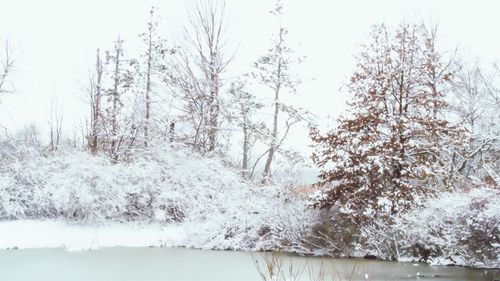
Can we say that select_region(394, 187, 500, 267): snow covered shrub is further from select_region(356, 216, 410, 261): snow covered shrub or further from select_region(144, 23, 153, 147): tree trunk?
select_region(144, 23, 153, 147): tree trunk

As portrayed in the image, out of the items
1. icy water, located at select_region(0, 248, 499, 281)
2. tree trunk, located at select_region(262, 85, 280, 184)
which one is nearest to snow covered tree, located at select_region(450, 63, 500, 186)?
tree trunk, located at select_region(262, 85, 280, 184)

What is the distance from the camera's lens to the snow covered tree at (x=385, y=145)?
51.0 ft

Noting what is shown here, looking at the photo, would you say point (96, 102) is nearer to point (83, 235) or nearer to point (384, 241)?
point (83, 235)

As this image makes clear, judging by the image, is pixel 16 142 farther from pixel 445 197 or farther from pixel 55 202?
pixel 445 197

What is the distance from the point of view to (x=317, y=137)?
55.1 feet

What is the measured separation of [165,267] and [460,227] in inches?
265

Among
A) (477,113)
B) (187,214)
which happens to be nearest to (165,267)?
(187,214)

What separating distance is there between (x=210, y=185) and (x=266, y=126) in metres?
6.01

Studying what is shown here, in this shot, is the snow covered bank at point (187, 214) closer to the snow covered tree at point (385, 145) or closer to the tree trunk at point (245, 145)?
the snow covered tree at point (385, 145)

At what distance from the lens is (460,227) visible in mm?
13305

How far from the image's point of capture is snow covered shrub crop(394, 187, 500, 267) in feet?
41.1

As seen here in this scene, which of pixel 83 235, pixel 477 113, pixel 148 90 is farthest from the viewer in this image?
pixel 148 90

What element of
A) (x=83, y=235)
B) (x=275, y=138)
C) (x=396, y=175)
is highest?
(x=275, y=138)

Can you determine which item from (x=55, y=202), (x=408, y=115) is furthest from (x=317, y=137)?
Answer: (x=55, y=202)
